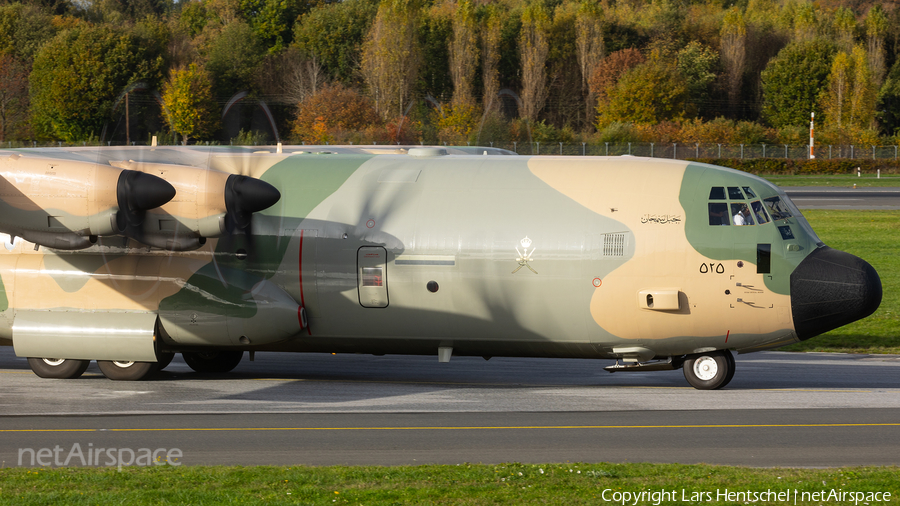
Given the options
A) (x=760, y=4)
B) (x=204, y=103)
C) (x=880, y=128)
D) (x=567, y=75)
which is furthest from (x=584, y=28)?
(x=204, y=103)

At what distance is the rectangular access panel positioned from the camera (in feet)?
52.3

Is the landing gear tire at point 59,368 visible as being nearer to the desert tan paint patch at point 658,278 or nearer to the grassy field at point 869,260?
the desert tan paint patch at point 658,278

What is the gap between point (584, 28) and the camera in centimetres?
8281

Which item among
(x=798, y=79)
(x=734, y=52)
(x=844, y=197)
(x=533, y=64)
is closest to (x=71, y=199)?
(x=533, y=64)

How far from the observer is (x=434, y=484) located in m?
10.6

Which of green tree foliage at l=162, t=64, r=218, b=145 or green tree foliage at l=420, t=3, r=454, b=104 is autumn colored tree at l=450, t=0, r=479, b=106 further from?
green tree foliage at l=162, t=64, r=218, b=145

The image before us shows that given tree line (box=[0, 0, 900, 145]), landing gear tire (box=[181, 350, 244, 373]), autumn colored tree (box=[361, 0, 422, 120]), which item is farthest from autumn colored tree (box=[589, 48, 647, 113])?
landing gear tire (box=[181, 350, 244, 373])

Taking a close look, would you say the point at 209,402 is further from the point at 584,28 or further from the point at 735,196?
the point at 584,28

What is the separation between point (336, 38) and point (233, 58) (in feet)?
53.0

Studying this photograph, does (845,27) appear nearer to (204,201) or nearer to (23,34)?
(23,34)

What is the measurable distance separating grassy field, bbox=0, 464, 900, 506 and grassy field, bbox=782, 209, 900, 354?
11337mm

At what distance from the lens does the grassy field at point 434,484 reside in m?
10.0

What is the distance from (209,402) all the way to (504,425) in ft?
17.1

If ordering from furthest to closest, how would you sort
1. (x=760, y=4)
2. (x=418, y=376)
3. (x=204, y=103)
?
(x=760, y=4) → (x=204, y=103) → (x=418, y=376)
